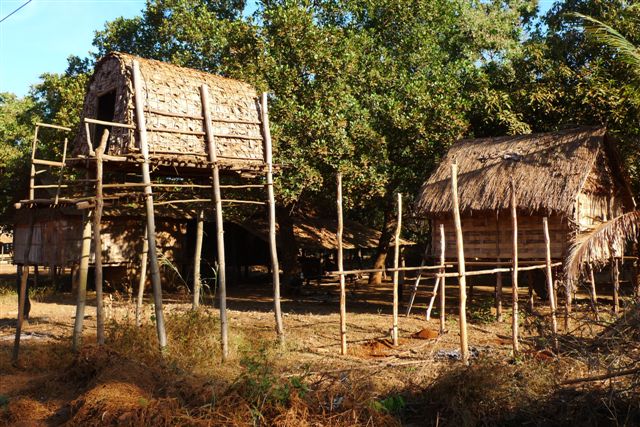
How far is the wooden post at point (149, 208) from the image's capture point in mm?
9008

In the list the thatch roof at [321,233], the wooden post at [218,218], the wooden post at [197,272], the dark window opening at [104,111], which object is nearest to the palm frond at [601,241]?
the wooden post at [218,218]

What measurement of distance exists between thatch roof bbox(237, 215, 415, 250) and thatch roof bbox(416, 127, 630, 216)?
8719 millimetres

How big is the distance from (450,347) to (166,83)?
667 centimetres

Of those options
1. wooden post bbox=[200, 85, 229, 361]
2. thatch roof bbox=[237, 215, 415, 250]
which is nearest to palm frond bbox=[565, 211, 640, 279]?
wooden post bbox=[200, 85, 229, 361]

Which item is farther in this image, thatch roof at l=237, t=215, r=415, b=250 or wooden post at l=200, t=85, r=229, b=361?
thatch roof at l=237, t=215, r=415, b=250

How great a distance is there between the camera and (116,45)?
21688 millimetres

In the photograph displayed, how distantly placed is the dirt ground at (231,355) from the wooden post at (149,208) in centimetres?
57

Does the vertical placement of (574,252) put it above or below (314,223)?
below

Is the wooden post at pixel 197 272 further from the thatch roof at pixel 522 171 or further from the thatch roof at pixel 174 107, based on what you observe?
the thatch roof at pixel 522 171

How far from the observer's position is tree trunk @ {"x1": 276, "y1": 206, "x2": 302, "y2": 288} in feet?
68.9

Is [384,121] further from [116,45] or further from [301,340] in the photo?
[116,45]

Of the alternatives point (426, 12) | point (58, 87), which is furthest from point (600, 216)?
point (58, 87)

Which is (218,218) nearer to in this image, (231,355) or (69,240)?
(231,355)

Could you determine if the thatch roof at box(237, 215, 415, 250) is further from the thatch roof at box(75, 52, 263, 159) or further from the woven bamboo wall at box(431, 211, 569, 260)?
the thatch roof at box(75, 52, 263, 159)
